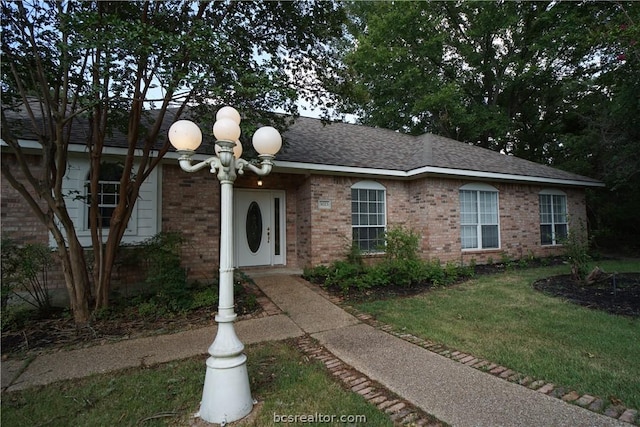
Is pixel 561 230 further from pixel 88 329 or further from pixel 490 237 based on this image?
pixel 88 329

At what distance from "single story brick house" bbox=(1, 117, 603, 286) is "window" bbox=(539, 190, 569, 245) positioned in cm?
5

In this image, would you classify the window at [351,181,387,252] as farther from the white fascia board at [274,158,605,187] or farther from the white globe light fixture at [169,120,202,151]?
the white globe light fixture at [169,120,202,151]

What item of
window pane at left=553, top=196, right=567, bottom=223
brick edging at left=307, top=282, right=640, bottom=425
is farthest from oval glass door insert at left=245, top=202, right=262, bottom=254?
window pane at left=553, top=196, right=567, bottom=223

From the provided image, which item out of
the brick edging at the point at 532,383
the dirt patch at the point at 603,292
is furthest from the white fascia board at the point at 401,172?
the brick edging at the point at 532,383

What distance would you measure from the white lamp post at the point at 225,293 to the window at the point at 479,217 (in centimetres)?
842

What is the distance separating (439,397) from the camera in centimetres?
280

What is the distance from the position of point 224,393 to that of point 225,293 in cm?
81

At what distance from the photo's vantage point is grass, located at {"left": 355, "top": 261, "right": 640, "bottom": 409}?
314 cm

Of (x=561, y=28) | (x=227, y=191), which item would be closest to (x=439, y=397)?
(x=227, y=191)

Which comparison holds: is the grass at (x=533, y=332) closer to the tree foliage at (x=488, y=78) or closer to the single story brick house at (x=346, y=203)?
the single story brick house at (x=346, y=203)

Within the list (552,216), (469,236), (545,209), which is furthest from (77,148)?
(552,216)

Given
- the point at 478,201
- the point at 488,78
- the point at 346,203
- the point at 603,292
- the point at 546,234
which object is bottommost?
the point at 603,292

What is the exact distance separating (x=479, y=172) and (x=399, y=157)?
2450 mm

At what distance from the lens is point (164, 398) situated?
2893 mm
